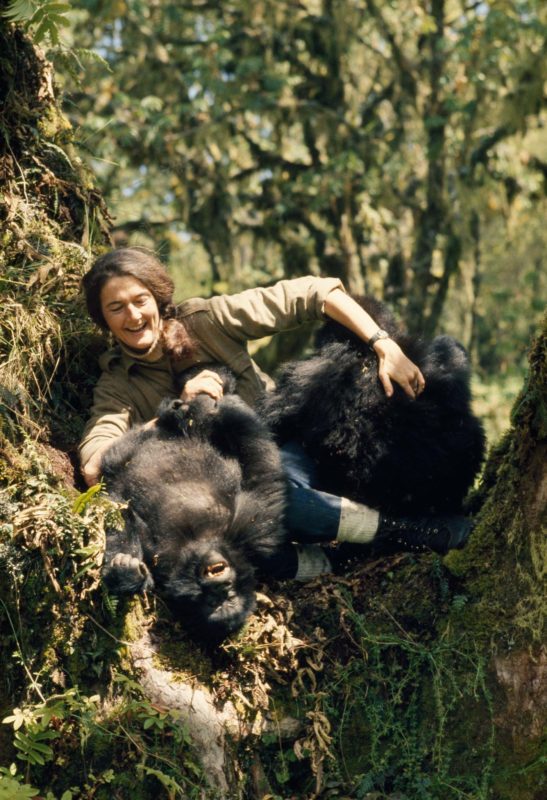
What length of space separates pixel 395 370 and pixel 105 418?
1.21 m

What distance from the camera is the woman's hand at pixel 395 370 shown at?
149 inches

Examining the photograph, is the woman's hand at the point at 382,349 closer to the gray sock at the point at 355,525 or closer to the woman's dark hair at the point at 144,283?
the gray sock at the point at 355,525

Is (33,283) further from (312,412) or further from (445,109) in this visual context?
(445,109)

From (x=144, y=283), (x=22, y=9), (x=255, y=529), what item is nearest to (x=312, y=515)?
(x=255, y=529)

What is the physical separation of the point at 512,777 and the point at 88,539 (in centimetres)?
160

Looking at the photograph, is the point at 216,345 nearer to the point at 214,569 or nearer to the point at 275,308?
the point at 275,308

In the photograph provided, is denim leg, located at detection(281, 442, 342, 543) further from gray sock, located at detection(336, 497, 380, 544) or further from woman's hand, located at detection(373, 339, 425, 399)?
woman's hand, located at detection(373, 339, 425, 399)

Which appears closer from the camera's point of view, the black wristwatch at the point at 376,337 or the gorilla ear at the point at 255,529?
the gorilla ear at the point at 255,529

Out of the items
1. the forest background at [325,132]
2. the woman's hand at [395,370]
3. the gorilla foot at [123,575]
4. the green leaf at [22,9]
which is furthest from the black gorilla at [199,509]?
the forest background at [325,132]

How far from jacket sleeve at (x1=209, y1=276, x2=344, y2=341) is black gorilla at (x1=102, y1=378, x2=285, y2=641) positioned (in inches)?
15.1

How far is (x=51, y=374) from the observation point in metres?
4.02

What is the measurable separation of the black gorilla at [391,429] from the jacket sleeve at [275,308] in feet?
0.67

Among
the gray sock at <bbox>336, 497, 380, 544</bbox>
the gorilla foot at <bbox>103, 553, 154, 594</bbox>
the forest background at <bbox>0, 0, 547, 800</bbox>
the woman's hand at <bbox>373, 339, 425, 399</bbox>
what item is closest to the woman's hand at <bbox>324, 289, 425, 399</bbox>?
the woman's hand at <bbox>373, 339, 425, 399</bbox>

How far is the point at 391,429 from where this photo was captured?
12.6ft
